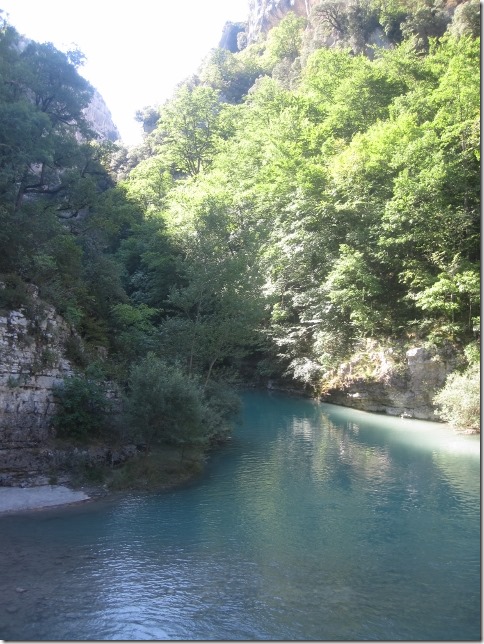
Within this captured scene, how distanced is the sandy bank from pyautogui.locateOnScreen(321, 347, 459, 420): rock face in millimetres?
17663

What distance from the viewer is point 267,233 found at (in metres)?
32.9

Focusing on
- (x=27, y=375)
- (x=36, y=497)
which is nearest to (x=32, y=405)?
(x=27, y=375)

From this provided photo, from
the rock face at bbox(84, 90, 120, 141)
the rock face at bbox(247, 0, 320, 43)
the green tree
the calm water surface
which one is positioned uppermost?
the rock face at bbox(247, 0, 320, 43)

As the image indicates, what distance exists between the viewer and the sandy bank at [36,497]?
13.5m

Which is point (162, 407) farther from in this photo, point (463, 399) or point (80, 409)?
point (463, 399)

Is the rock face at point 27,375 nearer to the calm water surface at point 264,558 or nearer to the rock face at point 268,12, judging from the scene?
the calm water surface at point 264,558

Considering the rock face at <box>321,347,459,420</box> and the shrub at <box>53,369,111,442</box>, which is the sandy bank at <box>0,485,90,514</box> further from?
the rock face at <box>321,347,459,420</box>

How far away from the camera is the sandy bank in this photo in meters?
13.5

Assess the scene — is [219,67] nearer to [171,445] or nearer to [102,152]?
[102,152]

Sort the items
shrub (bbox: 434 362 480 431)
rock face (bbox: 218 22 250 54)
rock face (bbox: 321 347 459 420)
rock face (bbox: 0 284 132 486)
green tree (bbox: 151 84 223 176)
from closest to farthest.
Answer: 1. rock face (bbox: 0 284 132 486)
2. shrub (bbox: 434 362 480 431)
3. rock face (bbox: 321 347 459 420)
4. green tree (bbox: 151 84 223 176)
5. rock face (bbox: 218 22 250 54)

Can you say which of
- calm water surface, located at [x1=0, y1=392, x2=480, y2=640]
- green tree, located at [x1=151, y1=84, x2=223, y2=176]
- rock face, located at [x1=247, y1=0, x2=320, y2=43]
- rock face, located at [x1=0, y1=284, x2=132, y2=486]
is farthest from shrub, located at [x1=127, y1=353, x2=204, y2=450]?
rock face, located at [x1=247, y1=0, x2=320, y2=43]

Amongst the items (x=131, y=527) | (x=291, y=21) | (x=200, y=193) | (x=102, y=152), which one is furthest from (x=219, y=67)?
(x=131, y=527)

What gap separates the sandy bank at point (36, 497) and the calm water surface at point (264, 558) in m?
0.51

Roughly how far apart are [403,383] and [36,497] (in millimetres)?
18959
